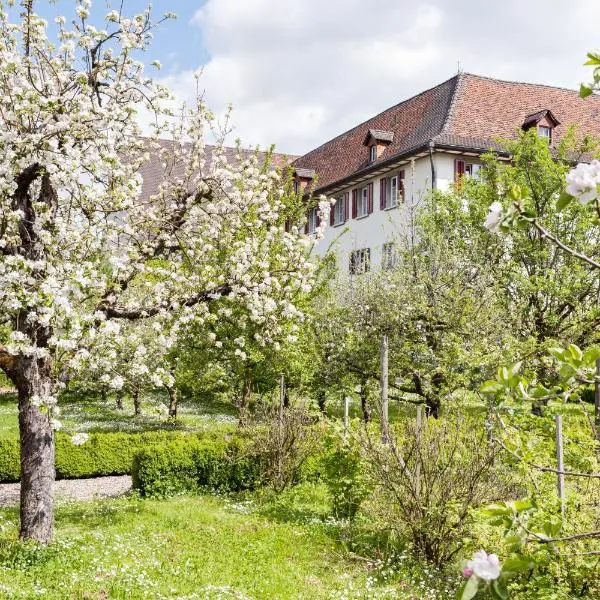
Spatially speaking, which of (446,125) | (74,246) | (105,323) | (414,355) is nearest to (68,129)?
(74,246)

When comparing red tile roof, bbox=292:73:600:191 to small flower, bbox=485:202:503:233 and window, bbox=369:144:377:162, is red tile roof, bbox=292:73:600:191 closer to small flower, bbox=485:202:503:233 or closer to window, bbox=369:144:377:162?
window, bbox=369:144:377:162

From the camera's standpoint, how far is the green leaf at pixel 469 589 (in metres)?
1.96

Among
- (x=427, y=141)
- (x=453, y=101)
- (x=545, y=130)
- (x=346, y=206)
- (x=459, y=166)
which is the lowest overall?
(x=346, y=206)

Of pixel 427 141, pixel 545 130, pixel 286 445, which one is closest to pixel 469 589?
pixel 286 445

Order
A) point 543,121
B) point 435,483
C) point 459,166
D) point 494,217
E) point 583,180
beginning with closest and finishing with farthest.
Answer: point 583,180, point 494,217, point 435,483, point 459,166, point 543,121

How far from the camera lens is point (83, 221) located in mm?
8680

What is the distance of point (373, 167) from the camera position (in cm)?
2792

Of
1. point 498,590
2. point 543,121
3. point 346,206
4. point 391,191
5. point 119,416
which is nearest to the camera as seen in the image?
point 498,590

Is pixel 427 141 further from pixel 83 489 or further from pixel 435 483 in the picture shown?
pixel 435 483

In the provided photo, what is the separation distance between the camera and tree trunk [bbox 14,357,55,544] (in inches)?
338

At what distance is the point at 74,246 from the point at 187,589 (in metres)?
3.94

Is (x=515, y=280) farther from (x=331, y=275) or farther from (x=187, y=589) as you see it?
(x=187, y=589)

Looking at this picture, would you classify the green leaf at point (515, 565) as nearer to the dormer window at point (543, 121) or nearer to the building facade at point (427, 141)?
the building facade at point (427, 141)

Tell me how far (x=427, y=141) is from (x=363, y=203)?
5.19 meters
